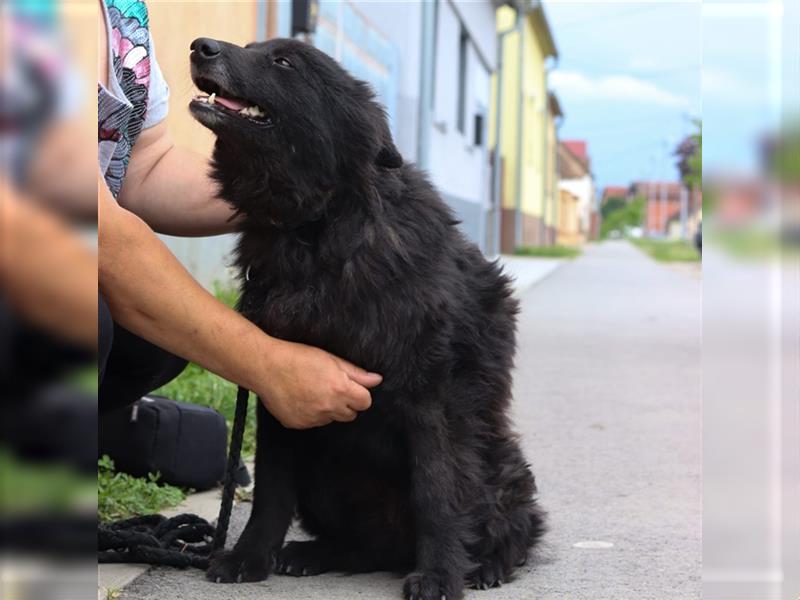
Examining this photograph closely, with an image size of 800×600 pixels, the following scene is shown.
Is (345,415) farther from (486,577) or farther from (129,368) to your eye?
(129,368)

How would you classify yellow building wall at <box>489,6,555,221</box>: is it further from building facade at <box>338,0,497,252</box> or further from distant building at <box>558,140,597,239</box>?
distant building at <box>558,140,597,239</box>

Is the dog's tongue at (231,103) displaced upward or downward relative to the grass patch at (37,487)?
upward

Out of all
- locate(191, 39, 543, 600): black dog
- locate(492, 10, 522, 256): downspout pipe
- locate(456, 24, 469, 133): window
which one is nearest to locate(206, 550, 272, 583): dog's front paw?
locate(191, 39, 543, 600): black dog

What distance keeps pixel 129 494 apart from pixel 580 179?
55794 mm

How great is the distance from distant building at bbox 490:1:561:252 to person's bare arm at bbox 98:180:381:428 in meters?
19.5

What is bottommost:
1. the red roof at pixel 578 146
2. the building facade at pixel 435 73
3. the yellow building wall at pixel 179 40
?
the yellow building wall at pixel 179 40

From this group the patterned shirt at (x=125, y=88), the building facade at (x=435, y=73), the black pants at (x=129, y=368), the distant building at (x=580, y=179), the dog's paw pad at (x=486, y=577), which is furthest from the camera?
the distant building at (x=580, y=179)

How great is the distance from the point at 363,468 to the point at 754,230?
1.37m

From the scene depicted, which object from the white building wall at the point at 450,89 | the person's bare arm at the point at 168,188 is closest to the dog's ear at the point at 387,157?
the person's bare arm at the point at 168,188

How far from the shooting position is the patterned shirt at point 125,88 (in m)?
2.26

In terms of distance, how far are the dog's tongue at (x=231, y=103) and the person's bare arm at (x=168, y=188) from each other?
0.60 metres

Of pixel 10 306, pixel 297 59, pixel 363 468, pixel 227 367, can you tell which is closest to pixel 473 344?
pixel 363 468

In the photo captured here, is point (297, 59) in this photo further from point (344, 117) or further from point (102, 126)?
point (102, 126)

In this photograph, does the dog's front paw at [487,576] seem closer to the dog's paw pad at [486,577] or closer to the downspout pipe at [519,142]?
the dog's paw pad at [486,577]
